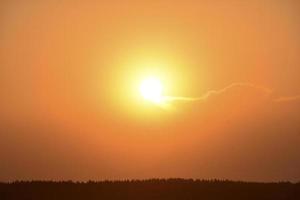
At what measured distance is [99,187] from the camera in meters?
49.4

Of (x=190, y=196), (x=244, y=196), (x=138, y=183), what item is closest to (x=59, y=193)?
(x=138, y=183)

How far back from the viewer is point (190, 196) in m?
47.5

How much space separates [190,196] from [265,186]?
6232 mm

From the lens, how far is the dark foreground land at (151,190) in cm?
4759

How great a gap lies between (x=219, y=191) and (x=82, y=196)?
9.55 meters

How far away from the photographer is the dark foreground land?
4759 cm

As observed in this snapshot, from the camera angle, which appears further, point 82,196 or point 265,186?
point 265,186

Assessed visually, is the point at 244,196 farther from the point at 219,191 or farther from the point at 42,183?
the point at 42,183

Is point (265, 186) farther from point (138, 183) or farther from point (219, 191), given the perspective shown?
point (138, 183)

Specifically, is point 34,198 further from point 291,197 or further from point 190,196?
point 291,197

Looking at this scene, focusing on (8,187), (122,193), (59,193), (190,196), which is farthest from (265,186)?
(8,187)

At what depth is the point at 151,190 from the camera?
159 feet

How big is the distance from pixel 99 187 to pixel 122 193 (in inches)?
74.4

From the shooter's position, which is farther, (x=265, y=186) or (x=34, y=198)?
(x=265, y=186)
